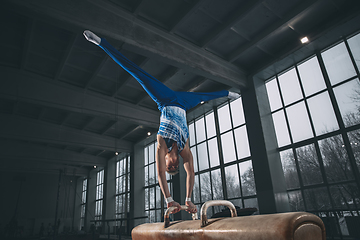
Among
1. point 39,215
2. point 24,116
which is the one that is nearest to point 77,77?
point 24,116

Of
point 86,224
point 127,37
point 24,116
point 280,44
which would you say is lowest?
point 86,224

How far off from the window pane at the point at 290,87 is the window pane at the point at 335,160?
5.54 ft

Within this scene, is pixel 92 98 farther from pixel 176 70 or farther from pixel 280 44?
pixel 280 44

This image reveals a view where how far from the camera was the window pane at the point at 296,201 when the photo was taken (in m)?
6.91

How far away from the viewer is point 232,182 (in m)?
8.86

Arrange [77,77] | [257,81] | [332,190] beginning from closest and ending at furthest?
[332,190] → [77,77] → [257,81]

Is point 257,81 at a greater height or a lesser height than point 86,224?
greater

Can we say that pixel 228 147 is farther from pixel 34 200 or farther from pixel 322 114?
pixel 34 200

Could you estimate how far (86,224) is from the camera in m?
5.83

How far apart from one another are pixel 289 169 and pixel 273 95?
2657 millimetres

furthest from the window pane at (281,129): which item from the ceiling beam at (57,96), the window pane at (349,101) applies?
the ceiling beam at (57,96)

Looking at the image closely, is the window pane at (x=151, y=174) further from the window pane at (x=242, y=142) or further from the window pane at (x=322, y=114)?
the window pane at (x=322, y=114)

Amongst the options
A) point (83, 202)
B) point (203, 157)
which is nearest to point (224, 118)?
point (203, 157)

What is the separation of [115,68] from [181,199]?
6351mm
